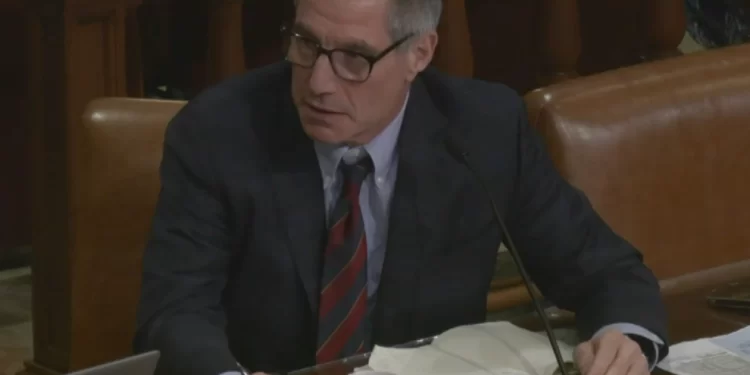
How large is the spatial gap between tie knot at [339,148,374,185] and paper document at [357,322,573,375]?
25 cm

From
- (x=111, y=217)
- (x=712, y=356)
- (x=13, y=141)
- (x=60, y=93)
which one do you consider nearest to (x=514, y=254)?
(x=712, y=356)

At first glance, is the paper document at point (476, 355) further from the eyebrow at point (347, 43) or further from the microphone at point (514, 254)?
the eyebrow at point (347, 43)

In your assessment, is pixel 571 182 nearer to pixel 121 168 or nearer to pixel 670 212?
pixel 670 212

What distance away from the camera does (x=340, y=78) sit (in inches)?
52.9

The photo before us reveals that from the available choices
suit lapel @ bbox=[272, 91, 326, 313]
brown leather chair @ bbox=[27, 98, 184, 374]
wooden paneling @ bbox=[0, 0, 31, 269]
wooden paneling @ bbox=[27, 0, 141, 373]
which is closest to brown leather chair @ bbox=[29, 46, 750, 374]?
brown leather chair @ bbox=[27, 98, 184, 374]

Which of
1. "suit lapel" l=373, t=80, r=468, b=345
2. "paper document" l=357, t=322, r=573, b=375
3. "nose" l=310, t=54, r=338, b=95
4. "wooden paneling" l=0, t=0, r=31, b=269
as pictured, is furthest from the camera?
"wooden paneling" l=0, t=0, r=31, b=269

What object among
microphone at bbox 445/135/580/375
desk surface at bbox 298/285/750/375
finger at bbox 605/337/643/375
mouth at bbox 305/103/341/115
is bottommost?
desk surface at bbox 298/285/750/375

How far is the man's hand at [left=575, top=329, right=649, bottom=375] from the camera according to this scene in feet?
3.94

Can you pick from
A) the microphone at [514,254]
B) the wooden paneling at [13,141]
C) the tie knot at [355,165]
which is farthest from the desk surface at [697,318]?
the wooden paneling at [13,141]

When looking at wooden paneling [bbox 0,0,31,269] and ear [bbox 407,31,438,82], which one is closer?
ear [bbox 407,31,438,82]

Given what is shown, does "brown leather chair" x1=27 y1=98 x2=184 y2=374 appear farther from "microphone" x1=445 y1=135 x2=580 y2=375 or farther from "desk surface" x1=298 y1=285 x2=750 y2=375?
"desk surface" x1=298 y1=285 x2=750 y2=375

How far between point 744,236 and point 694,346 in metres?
0.54

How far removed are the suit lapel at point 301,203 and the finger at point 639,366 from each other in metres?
0.41

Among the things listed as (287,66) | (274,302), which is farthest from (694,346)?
(287,66)
